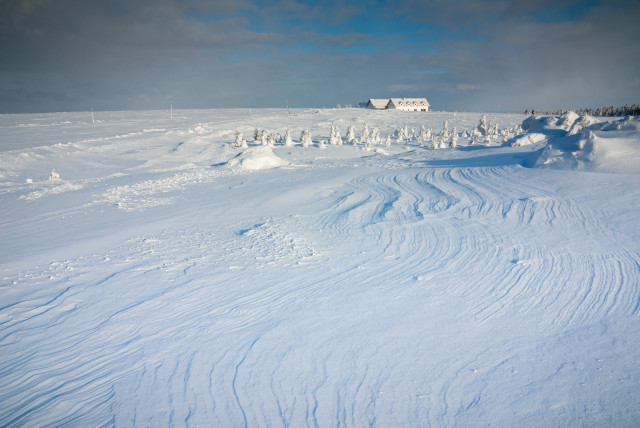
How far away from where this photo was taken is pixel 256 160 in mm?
12930

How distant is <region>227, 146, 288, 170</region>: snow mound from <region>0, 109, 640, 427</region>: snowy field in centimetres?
460

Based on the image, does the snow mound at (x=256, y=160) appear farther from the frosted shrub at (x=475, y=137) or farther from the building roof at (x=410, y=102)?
the building roof at (x=410, y=102)

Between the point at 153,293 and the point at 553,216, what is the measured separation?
19.6 ft

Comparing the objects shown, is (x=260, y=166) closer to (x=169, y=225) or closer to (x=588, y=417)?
(x=169, y=225)

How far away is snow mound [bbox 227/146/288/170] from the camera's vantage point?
1278cm

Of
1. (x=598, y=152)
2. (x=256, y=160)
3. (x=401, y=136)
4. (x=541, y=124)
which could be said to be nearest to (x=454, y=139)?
(x=541, y=124)

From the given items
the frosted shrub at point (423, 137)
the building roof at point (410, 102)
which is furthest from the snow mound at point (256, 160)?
the building roof at point (410, 102)

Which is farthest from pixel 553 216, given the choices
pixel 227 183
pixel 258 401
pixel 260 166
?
pixel 260 166

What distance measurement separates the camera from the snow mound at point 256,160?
12.8m

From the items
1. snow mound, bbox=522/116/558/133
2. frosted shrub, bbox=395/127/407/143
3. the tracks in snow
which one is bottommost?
the tracks in snow

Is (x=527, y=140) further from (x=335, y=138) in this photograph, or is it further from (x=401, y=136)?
(x=401, y=136)

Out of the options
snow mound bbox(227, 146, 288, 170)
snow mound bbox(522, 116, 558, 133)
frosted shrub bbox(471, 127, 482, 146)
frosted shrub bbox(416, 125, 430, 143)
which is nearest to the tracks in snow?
snow mound bbox(227, 146, 288, 170)

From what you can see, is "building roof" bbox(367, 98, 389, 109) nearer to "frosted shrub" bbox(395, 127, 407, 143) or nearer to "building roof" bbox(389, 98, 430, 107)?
"building roof" bbox(389, 98, 430, 107)

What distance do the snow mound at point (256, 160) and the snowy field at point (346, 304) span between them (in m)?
4.60
